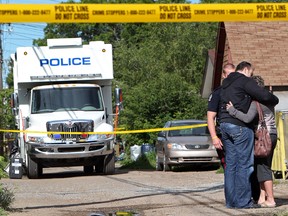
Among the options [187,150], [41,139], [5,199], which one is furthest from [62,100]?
[5,199]

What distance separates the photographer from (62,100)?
870 inches

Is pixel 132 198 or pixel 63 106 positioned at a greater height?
pixel 63 106

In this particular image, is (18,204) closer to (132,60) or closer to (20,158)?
(20,158)

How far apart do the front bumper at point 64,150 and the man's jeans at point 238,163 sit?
10501mm

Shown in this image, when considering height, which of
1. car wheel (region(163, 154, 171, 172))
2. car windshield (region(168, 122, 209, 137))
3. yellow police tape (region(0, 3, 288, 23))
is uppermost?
yellow police tape (region(0, 3, 288, 23))

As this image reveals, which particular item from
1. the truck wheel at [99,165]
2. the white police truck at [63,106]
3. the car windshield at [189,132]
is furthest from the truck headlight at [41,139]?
the car windshield at [189,132]

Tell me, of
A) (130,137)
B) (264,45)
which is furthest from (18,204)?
(130,137)

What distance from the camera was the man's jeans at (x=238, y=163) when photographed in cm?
1127

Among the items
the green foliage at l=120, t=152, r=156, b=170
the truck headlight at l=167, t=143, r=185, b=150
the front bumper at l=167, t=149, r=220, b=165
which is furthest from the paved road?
the green foliage at l=120, t=152, r=156, b=170

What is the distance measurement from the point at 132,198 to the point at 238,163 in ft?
9.33

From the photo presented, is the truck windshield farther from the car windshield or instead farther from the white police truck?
the car windshield

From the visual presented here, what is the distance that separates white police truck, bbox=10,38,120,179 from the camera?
2155 centimetres

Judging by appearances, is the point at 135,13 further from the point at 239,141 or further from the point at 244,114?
the point at 239,141

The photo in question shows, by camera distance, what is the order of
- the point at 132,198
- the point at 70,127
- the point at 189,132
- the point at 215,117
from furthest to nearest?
the point at 189,132, the point at 70,127, the point at 132,198, the point at 215,117
